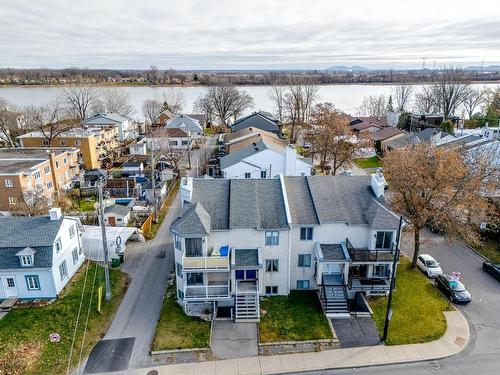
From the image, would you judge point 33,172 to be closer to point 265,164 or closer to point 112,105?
point 265,164

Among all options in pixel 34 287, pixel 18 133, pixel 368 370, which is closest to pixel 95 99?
pixel 18 133

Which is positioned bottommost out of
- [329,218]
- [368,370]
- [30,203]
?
[368,370]

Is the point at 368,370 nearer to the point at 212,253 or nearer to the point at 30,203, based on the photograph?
the point at 212,253

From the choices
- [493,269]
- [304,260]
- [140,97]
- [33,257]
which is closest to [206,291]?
[304,260]

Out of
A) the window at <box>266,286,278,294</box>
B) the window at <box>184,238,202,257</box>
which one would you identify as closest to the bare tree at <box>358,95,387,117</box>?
the window at <box>266,286,278,294</box>

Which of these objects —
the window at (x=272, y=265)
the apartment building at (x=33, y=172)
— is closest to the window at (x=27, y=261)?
the window at (x=272, y=265)

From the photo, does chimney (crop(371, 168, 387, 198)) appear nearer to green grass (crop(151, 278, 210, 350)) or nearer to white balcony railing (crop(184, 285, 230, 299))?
white balcony railing (crop(184, 285, 230, 299))
